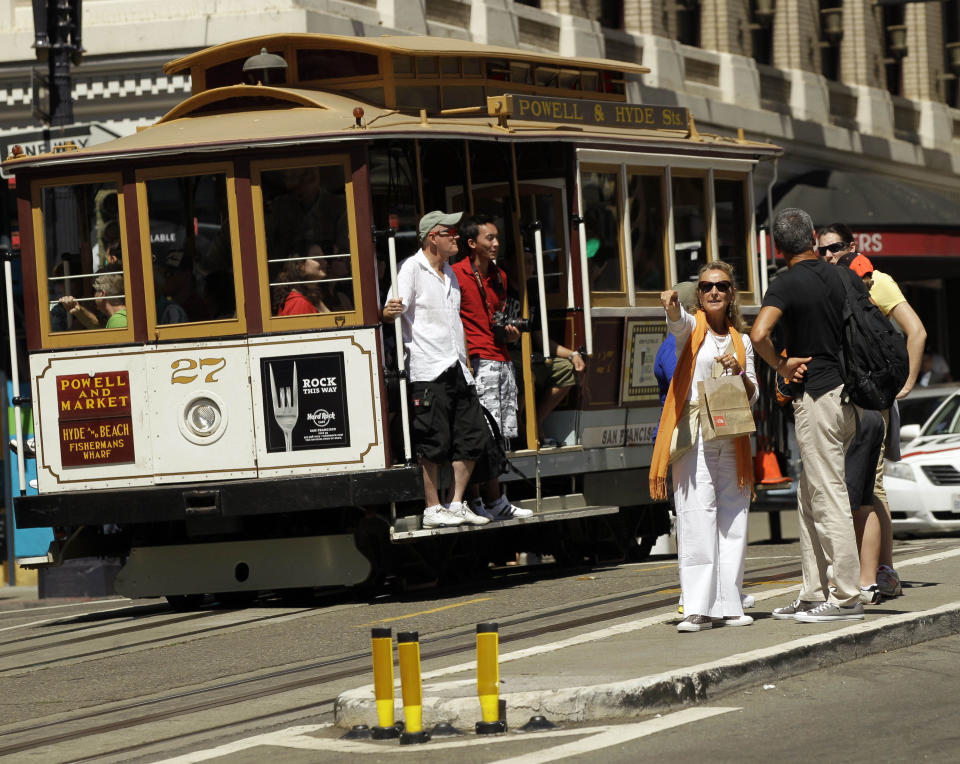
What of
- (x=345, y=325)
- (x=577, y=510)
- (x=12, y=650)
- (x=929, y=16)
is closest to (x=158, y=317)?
(x=345, y=325)

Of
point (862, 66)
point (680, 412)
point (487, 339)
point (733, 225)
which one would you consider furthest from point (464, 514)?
point (862, 66)

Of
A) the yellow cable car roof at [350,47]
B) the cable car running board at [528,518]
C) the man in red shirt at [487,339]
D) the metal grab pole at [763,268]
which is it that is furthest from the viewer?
the metal grab pole at [763,268]

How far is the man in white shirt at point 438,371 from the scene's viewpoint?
12.1m

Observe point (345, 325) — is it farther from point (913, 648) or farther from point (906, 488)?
point (906, 488)

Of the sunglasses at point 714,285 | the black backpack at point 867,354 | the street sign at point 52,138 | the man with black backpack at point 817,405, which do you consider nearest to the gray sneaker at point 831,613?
the man with black backpack at point 817,405

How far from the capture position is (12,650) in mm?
11977

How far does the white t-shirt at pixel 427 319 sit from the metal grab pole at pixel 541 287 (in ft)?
2.74

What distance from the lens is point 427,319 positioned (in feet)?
39.6

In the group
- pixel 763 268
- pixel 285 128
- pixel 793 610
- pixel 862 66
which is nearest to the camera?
pixel 793 610

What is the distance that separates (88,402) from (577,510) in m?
3.39

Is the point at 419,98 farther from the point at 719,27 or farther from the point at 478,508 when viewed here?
the point at 719,27

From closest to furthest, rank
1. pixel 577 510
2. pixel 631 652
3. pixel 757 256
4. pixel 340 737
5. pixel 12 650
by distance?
pixel 340 737
pixel 631 652
pixel 12 650
pixel 577 510
pixel 757 256

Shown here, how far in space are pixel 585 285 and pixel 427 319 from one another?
1.64 m

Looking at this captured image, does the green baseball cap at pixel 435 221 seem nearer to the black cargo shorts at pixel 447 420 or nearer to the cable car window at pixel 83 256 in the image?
the black cargo shorts at pixel 447 420
